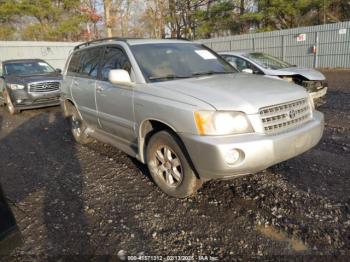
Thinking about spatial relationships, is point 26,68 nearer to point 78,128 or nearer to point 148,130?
point 78,128

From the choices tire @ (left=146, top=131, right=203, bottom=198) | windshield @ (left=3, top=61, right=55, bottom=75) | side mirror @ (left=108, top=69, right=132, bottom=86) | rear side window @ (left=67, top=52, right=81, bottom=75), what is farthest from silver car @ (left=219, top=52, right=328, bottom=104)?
windshield @ (left=3, top=61, right=55, bottom=75)

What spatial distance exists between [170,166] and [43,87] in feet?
24.3

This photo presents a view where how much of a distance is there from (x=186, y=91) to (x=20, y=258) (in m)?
2.22

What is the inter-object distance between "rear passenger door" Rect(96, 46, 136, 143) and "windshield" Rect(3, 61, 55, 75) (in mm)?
7006

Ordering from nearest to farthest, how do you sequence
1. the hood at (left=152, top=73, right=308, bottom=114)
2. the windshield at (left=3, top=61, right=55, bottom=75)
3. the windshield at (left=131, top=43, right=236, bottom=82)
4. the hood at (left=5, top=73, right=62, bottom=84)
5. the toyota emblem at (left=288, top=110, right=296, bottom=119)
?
1. the hood at (left=152, top=73, right=308, bottom=114)
2. the toyota emblem at (left=288, top=110, right=296, bottom=119)
3. the windshield at (left=131, top=43, right=236, bottom=82)
4. the hood at (left=5, top=73, right=62, bottom=84)
5. the windshield at (left=3, top=61, right=55, bottom=75)

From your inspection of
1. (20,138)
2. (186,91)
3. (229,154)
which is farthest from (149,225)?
(20,138)

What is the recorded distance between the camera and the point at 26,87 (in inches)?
355

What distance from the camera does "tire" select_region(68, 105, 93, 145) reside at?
18.1 ft

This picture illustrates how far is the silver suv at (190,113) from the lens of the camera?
2.82 metres

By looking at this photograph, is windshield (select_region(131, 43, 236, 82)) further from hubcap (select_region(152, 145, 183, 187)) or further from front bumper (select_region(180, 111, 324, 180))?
front bumper (select_region(180, 111, 324, 180))

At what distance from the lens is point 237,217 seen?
9.89 feet

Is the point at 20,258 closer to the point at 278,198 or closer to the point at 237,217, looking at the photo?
the point at 237,217

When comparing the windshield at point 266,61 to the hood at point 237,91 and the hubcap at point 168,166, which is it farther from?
the hubcap at point 168,166

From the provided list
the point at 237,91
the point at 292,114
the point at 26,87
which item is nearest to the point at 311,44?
the point at 26,87
